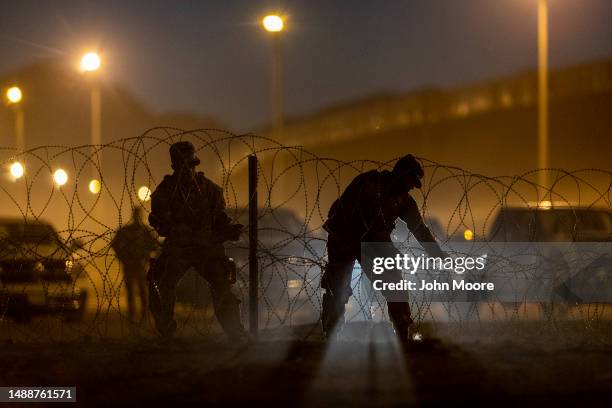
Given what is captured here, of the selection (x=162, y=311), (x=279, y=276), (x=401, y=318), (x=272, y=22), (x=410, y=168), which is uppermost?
(x=272, y=22)

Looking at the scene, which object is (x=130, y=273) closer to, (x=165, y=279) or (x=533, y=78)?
(x=165, y=279)

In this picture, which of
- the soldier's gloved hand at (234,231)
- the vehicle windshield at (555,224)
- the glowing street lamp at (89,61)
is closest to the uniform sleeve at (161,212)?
the soldier's gloved hand at (234,231)

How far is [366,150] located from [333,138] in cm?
103

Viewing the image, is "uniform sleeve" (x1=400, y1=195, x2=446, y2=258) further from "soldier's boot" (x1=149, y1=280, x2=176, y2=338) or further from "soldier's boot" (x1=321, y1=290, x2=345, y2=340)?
"soldier's boot" (x1=149, y1=280, x2=176, y2=338)

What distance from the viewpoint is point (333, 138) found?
32094mm

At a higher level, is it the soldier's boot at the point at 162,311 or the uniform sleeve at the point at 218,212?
the uniform sleeve at the point at 218,212

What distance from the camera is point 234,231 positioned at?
9.09 metres

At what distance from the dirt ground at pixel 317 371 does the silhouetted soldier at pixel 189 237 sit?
325 millimetres

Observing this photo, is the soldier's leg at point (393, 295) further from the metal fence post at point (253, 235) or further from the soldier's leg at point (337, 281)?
the metal fence post at point (253, 235)

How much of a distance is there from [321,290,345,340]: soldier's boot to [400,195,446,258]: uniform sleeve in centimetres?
81

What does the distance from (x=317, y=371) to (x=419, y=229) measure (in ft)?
7.06

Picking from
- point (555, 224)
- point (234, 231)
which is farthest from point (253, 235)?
point (555, 224)

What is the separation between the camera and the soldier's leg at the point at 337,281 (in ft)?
29.6

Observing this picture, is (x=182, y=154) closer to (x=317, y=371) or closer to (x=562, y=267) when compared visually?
(x=317, y=371)
